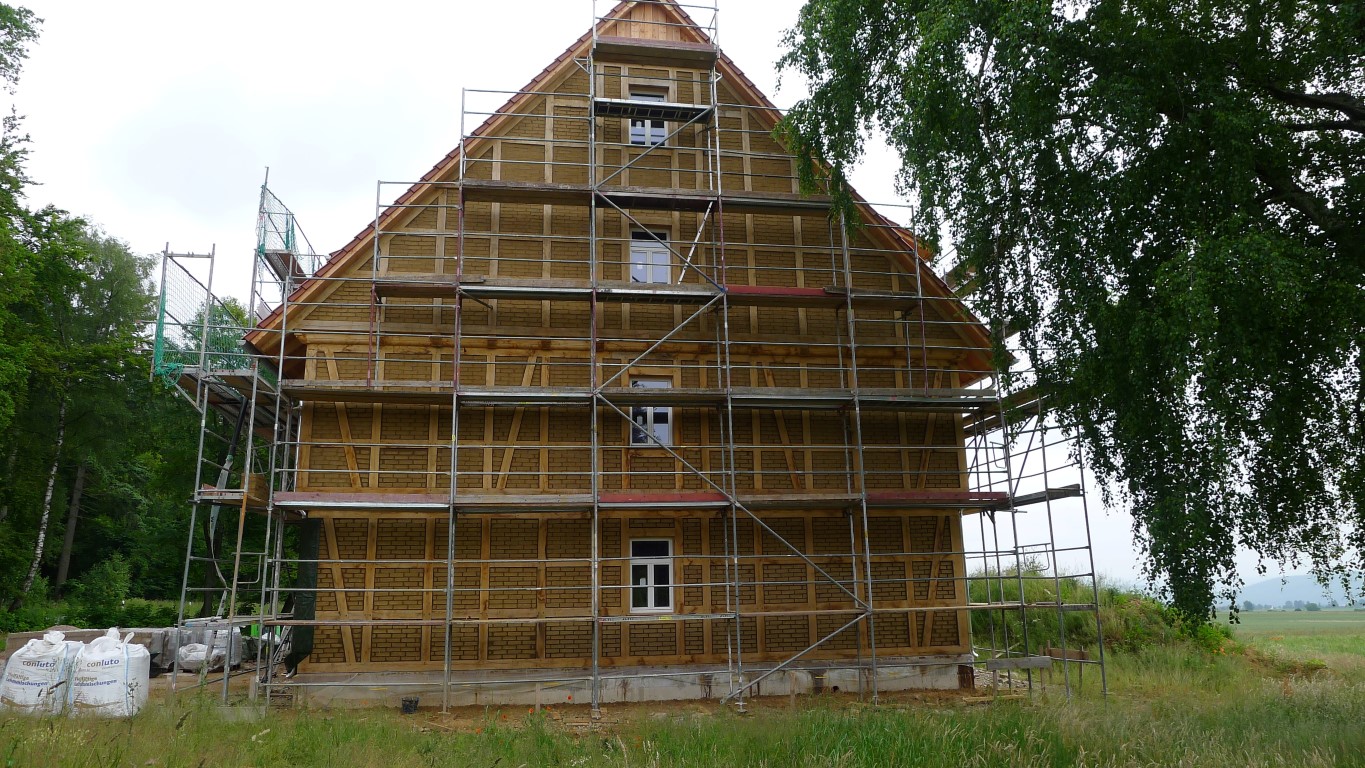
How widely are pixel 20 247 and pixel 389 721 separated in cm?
1584

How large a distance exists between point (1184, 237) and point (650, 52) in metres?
9.03

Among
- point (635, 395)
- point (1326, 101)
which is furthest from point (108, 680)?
point (1326, 101)

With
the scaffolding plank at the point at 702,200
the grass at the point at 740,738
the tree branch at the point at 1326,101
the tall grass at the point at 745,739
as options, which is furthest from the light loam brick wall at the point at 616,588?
the tree branch at the point at 1326,101

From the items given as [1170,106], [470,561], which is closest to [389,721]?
[470,561]

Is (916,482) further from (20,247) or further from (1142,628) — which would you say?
(20,247)

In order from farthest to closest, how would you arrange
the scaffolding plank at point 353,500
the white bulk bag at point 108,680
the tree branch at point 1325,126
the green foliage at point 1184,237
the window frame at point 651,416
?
the window frame at point 651,416
the scaffolding plank at point 353,500
the white bulk bag at point 108,680
the tree branch at point 1325,126
the green foliage at point 1184,237

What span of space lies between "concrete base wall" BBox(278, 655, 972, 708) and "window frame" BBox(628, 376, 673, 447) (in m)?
3.45

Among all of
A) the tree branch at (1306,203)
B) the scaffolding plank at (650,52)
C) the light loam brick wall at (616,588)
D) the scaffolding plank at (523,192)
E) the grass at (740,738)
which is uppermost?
the scaffolding plank at (650,52)

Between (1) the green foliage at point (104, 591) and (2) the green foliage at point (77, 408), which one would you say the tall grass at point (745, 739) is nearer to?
(2) the green foliage at point (77, 408)

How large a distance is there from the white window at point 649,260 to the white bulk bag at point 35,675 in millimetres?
9453

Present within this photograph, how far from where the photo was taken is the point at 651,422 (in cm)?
1405

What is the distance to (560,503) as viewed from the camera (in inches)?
492

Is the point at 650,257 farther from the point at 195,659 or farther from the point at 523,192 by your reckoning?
the point at 195,659

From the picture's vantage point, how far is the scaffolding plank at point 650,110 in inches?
579
